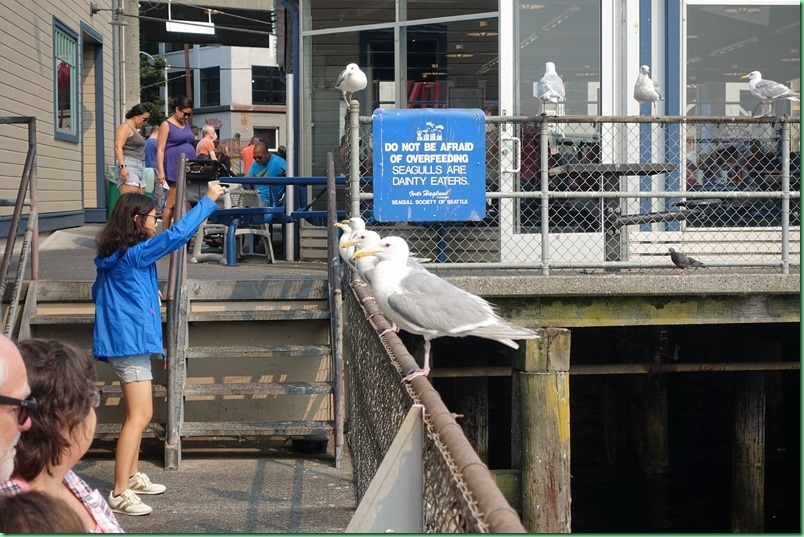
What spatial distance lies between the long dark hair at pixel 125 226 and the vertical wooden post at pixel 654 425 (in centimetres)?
749

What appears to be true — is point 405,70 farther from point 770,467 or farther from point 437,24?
point 770,467

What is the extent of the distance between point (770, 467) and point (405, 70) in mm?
6690

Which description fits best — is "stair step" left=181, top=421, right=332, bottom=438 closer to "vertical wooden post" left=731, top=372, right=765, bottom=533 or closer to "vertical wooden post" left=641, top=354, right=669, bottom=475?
"vertical wooden post" left=731, top=372, right=765, bottom=533

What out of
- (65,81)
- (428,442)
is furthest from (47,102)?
(428,442)

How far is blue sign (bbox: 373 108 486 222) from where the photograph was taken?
9.07m

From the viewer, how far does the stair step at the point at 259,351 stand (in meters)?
8.14

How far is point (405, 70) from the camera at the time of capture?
1290 cm

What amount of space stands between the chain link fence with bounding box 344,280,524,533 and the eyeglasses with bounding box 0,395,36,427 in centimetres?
98

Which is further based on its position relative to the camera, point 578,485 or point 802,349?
point 578,485

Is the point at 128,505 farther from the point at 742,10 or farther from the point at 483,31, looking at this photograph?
the point at 742,10

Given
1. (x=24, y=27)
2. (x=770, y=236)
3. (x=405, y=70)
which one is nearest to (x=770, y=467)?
(x=770, y=236)

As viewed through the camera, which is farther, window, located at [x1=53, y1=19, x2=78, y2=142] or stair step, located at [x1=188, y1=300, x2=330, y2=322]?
window, located at [x1=53, y1=19, x2=78, y2=142]

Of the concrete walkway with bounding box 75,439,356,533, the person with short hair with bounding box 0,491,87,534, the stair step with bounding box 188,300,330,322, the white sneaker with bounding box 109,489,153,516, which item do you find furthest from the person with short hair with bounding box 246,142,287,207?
the person with short hair with bounding box 0,491,87,534

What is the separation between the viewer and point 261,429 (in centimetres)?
786
